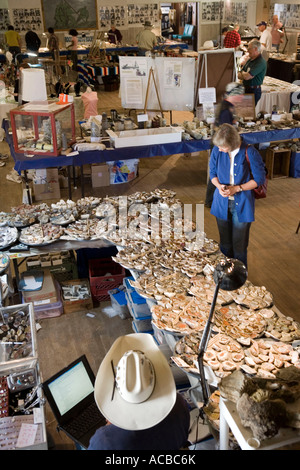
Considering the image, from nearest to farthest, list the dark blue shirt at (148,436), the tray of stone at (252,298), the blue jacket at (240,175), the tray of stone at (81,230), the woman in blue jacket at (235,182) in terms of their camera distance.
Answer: the dark blue shirt at (148,436), the tray of stone at (252,298), the woman in blue jacket at (235,182), the blue jacket at (240,175), the tray of stone at (81,230)

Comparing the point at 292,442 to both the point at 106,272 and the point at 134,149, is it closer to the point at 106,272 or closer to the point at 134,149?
the point at 106,272

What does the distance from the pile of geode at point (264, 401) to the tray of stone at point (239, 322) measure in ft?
2.52

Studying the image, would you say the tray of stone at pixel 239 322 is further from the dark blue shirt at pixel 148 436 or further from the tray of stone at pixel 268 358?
the dark blue shirt at pixel 148 436

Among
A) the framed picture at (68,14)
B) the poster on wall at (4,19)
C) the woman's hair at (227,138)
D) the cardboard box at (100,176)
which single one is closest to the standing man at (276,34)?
the framed picture at (68,14)

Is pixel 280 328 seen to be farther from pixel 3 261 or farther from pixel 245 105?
pixel 245 105

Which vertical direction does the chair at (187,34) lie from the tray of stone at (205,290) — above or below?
above

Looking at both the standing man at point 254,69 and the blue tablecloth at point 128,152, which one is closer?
the blue tablecloth at point 128,152

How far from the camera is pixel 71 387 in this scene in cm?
320

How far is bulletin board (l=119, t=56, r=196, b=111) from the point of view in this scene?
8.37m

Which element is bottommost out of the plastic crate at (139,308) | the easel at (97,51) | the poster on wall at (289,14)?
the plastic crate at (139,308)

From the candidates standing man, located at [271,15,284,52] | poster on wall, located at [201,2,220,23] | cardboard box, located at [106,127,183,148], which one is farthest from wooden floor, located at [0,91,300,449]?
poster on wall, located at [201,2,220,23]

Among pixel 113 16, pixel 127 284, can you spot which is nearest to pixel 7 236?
pixel 127 284

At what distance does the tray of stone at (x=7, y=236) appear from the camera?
4.55m

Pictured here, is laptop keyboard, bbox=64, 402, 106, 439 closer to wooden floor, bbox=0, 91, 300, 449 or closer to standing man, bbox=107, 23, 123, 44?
wooden floor, bbox=0, 91, 300, 449
